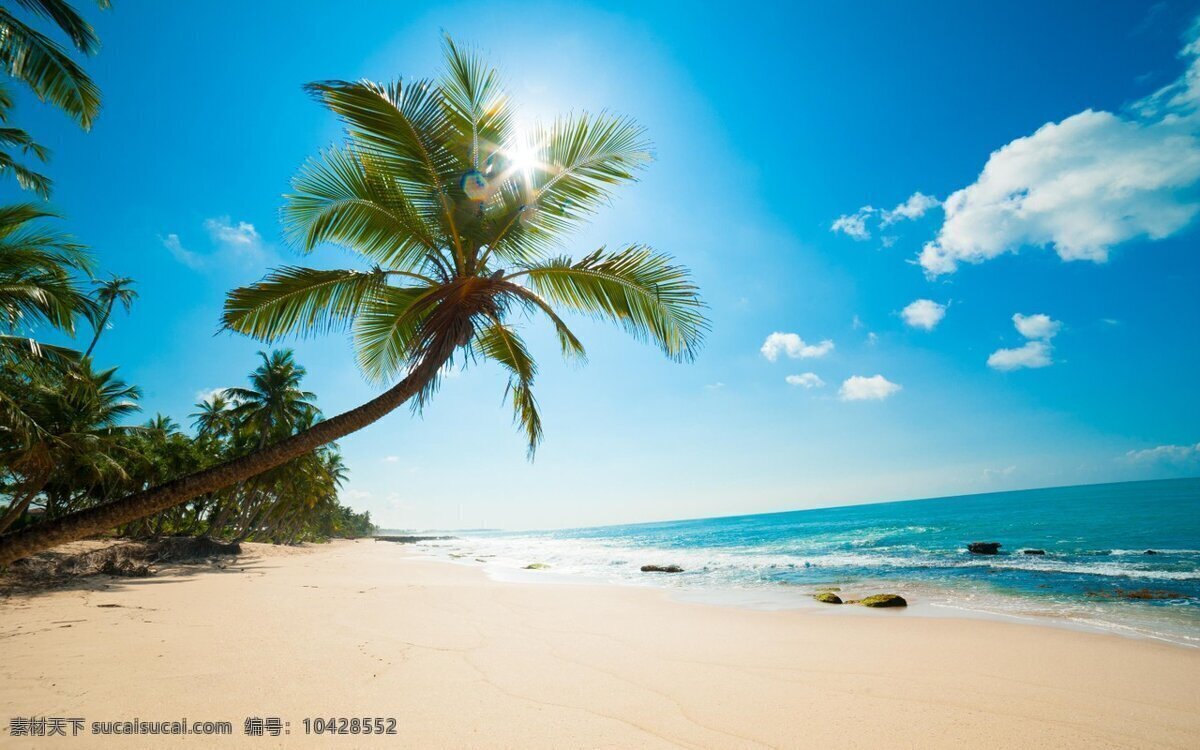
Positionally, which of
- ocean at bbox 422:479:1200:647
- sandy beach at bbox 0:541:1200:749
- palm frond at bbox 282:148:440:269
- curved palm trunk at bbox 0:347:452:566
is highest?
palm frond at bbox 282:148:440:269

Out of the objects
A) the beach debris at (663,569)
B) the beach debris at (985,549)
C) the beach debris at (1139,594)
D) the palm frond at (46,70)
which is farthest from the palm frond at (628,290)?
the beach debris at (985,549)

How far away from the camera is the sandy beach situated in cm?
339

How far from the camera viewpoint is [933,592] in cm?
1267

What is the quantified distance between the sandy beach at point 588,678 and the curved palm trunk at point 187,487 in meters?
1.38

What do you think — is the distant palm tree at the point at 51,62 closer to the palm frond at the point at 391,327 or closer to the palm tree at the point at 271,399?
the palm frond at the point at 391,327

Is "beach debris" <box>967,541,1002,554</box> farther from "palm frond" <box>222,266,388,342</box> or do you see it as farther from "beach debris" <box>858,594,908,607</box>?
"palm frond" <box>222,266,388,342</box>

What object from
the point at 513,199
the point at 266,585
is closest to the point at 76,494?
the point at 266,585

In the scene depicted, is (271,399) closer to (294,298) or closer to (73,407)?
(73,407)

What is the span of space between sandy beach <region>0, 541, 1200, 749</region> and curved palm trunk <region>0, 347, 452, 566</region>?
1.38 metres

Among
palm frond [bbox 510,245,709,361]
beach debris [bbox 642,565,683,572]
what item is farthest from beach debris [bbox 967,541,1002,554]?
palm frond [bbox 510,245,709,361]

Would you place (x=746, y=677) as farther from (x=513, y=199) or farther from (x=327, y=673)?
(x=513, y=199)

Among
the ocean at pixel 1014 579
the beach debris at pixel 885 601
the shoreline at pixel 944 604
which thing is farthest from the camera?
the beach debris at pixel 885 601

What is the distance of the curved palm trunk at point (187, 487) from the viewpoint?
2.55 meters

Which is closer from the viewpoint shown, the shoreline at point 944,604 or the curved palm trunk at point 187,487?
the curved palm trunk at point 187,487
